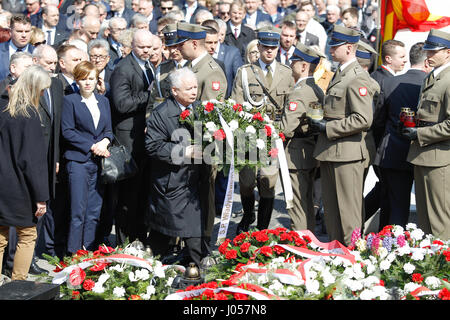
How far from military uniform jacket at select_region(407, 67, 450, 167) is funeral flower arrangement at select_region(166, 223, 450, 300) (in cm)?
120

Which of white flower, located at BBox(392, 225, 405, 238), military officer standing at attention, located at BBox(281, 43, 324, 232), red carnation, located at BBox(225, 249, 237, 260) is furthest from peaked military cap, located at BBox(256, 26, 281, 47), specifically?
red carnation, located at BBox(225, 249, 237, 260)

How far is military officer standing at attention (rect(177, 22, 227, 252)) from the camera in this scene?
7301mm

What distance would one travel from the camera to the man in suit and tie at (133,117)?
7531 millimetres

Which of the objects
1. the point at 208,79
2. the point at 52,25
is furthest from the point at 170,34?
the point at 52,25

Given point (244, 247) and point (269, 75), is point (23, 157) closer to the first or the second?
point (244, 247)

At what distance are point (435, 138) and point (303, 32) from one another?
6489mm

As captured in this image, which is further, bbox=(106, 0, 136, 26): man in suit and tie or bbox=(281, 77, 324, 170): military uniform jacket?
bbox=(106, 0, 136, 26): man in suit and tie

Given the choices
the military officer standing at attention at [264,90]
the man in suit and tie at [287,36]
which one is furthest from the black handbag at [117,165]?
the man in suit and tie at [287,36]

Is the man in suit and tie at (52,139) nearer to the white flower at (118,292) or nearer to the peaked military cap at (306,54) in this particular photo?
the white flower at (118,292)

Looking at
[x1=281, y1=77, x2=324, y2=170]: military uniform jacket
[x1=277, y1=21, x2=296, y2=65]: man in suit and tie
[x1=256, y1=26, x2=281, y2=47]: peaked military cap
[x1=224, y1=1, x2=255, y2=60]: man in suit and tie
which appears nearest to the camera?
[x1=281, y1=77, x2=324, y2=170]: military uniform jacket

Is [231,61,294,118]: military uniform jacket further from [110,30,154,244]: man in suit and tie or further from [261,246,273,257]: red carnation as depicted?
[261,246,273,257]: red carnation

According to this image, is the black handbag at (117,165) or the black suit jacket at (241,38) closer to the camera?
the black handbag at (117,165)

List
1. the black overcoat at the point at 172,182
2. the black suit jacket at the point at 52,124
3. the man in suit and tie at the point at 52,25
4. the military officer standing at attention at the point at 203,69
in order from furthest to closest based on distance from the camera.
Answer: the man in suit and tie at the point at 52,25, the military officer standing at attention at the point at 203,69, the black suit jacket at the point at 52,124, the black overcoat at the point at 172,182

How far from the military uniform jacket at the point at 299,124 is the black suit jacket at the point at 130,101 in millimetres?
1471
